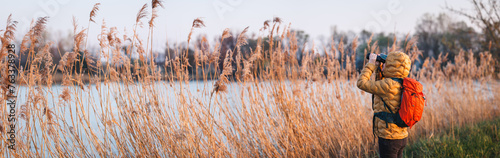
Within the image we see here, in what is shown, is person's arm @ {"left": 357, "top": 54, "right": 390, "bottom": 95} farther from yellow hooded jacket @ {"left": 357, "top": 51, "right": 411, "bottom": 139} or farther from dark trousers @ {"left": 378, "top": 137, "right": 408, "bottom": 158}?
dark trousers @ {"left": 378, "top": 137, "right": 408, "bottom": 158}

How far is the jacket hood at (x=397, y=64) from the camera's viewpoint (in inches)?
Answer: 93.0

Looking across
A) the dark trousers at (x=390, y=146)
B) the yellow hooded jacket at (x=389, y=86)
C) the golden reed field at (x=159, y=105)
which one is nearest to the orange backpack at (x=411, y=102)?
the yellow hooded jacket at (x=389, y=86)

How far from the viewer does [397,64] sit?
2367 mm

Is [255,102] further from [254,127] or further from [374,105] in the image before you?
[374,105]

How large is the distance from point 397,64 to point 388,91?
226 mm

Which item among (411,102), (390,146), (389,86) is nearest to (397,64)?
(389,86)

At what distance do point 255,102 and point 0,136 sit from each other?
7.60 ft

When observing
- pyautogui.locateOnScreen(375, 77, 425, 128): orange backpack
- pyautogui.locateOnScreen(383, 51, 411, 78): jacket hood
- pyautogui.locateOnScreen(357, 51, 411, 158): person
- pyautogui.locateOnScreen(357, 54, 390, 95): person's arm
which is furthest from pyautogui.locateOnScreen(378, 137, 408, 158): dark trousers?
pyautogui.locateOnScreen(383, 51, 411, 78): jacket hood

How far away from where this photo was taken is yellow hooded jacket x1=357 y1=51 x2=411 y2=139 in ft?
7.69

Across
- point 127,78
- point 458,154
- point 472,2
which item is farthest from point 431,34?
point 127,78

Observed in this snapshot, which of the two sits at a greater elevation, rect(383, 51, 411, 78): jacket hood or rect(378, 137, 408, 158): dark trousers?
rect(383, 51, 411, 78): jacket hood

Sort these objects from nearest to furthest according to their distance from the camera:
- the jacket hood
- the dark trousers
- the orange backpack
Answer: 1. the orange backpack
2. the jacket hood
3. the dark trousers

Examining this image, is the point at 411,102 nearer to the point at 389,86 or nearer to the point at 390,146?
the point at 389,86

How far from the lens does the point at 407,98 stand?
2252mm
